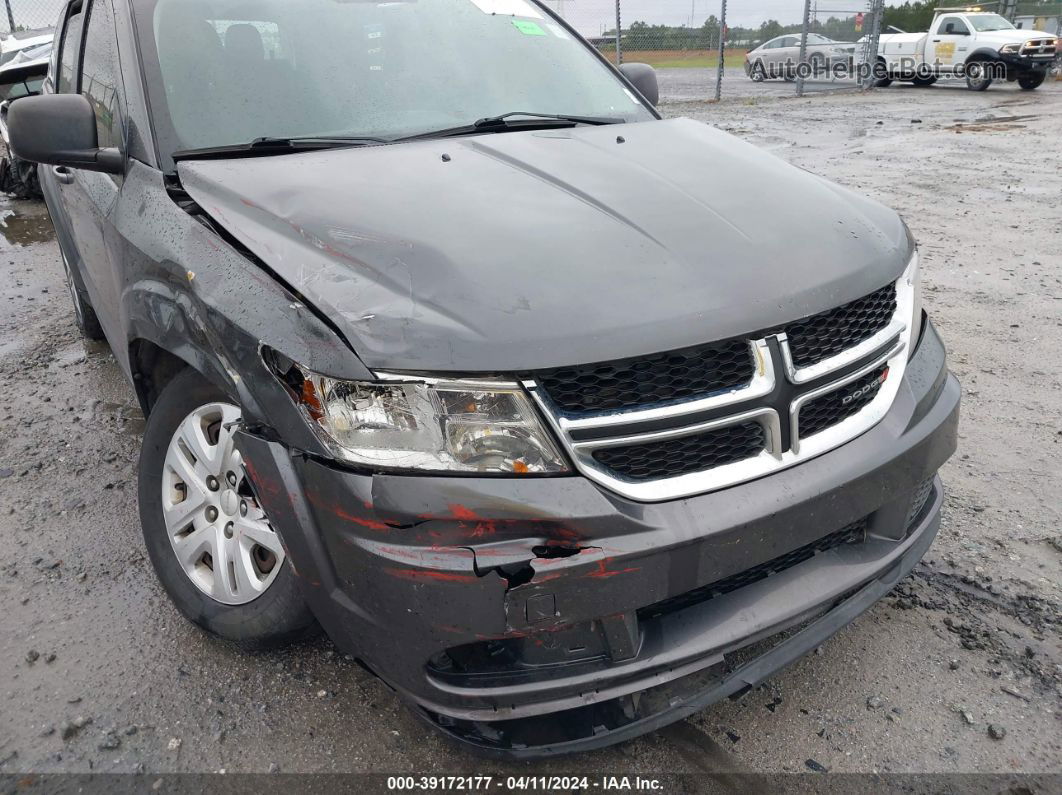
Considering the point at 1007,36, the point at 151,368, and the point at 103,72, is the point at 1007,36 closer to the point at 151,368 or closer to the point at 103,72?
the point at 103,72

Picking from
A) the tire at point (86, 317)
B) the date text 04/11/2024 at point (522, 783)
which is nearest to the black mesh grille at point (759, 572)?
the date text 04/11/2024 at point (522, 783)

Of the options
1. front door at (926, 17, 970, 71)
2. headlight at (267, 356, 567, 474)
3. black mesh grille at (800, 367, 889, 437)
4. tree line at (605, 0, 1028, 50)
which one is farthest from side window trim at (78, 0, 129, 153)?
front door at (926, 17, 970, 71)

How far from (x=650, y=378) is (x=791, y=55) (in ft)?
77.9

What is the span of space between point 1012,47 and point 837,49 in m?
3.91

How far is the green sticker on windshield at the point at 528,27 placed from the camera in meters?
3.13

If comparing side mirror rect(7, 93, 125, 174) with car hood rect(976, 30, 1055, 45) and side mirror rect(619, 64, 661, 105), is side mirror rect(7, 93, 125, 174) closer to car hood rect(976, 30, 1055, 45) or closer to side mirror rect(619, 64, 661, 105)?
side mirror rect(619, 64, 661, 105)

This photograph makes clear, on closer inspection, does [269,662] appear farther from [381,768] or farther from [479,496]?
[479,496]

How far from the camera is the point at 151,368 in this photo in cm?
242

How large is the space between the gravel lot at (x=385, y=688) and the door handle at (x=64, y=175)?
1.05 m

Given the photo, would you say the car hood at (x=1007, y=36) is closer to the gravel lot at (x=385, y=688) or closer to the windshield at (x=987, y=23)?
the windshield at (x=987, y=23)

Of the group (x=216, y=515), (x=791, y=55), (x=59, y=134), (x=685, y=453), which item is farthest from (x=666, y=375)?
(x=791, y=55)

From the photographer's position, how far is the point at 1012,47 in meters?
17.4

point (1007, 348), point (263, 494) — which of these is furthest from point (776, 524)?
point (1007, 348)

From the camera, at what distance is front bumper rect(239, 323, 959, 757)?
1521 millimetres
